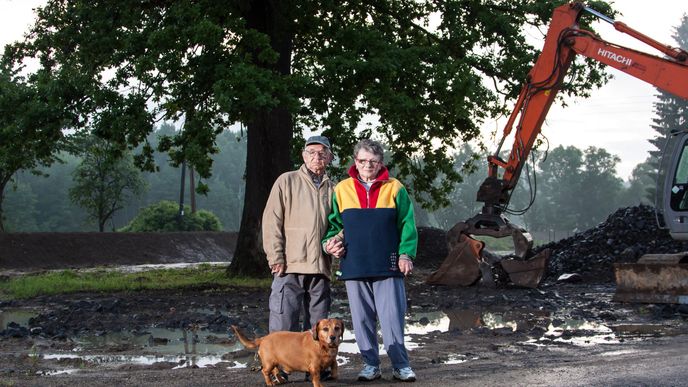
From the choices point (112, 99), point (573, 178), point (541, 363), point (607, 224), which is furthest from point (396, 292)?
point (573, 178)

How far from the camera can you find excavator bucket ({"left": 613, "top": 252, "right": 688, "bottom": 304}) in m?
14.7

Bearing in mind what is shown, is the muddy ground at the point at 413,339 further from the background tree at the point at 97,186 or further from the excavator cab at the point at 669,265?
the background tree at the point at 97,186

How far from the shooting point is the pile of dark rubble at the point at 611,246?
72.8 ft

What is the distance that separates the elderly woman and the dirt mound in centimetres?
2736

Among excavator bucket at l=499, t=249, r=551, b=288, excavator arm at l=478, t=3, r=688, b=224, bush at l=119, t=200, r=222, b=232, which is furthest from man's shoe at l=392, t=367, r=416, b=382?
bush at l=119, t=200, r=222, b=232

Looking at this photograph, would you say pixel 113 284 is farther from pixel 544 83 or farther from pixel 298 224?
pixel 298 224

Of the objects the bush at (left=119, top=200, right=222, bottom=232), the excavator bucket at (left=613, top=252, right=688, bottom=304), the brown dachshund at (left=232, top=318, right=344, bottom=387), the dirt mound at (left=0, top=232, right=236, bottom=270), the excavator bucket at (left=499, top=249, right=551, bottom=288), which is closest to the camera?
the brown dachshund at (left=232, top=318, right=344, bottom=387)

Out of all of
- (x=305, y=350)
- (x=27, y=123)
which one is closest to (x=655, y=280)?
(x=305, y=350)

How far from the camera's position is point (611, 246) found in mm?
24047

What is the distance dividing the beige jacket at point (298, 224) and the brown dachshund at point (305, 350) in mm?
616

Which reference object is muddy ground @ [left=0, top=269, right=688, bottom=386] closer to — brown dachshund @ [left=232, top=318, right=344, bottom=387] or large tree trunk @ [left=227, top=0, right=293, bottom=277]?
brown dachshund @ [left=232, top=318, right=344, bottom=387]

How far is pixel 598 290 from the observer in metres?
19.3

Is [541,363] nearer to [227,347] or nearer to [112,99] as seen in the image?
[227,347]

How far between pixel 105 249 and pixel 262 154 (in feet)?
59.6
